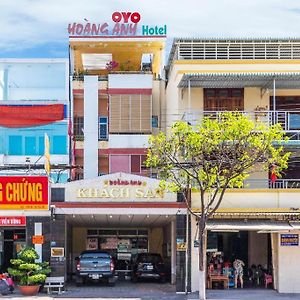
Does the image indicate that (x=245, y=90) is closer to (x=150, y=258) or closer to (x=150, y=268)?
(x=150, y=258)

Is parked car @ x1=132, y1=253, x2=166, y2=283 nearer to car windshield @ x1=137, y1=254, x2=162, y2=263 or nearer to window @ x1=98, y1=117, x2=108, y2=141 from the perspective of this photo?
car windshield @ x1=137, y1=254, x2=162, y2=263

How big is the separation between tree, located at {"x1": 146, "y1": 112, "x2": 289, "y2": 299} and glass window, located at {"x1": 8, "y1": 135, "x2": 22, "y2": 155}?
113 ft

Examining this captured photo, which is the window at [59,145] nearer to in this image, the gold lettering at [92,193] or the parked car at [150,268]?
the parked car at [150,268]

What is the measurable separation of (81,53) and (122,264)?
1217 centimetres

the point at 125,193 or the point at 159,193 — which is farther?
the point at 125,193

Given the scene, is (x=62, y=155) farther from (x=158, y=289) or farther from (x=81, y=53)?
(x=158, y=289)

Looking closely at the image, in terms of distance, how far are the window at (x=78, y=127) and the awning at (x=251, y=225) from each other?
13.7m

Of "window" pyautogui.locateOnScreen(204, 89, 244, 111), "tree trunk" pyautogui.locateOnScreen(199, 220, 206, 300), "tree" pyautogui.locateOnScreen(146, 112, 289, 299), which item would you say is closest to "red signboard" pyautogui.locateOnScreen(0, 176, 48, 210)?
"tree" pyautogui.locateOnScreen(146, 112, 289, 299)

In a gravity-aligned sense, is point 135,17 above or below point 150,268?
above

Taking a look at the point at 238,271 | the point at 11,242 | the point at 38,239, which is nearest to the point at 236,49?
the point at 238,271

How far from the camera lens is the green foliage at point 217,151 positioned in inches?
1161

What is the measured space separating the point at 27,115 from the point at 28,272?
33504 millimetres

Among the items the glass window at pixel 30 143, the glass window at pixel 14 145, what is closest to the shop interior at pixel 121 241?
the glass window at pixel 30 143

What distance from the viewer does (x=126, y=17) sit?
46.2m
